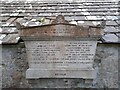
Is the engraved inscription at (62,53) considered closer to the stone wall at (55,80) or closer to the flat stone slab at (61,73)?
the flat stone slab at (61,73)

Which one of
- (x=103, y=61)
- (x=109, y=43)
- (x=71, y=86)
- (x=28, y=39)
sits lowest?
(x=71, y=86)

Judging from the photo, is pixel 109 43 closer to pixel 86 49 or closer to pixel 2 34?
pixel 86 49

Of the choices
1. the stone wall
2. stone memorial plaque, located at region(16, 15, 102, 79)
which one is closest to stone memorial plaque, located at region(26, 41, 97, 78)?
stone memorial plaque, located at region(16, 15, 102, 79)

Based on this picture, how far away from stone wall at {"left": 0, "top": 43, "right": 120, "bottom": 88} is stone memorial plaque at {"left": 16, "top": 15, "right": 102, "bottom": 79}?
0.37 feet

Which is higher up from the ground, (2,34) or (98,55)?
(2,34)

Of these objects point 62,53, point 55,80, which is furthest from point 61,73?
point 62,53

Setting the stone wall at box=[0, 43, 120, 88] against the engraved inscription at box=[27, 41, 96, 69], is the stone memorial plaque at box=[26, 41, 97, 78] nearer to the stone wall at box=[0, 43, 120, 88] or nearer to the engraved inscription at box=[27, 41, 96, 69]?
the engraved inscription at box=[27, 41, 96, 69]

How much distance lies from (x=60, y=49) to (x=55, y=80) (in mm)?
544

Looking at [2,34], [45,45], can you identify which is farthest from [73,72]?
[2,34]

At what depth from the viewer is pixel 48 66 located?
363 cm

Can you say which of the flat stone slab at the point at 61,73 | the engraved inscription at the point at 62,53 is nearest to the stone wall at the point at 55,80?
the flat stone slab at the point at 61,73

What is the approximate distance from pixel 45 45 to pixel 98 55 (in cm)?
107

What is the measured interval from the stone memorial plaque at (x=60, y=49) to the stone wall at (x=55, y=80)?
113 millimetres

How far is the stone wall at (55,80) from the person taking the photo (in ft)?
11.9
